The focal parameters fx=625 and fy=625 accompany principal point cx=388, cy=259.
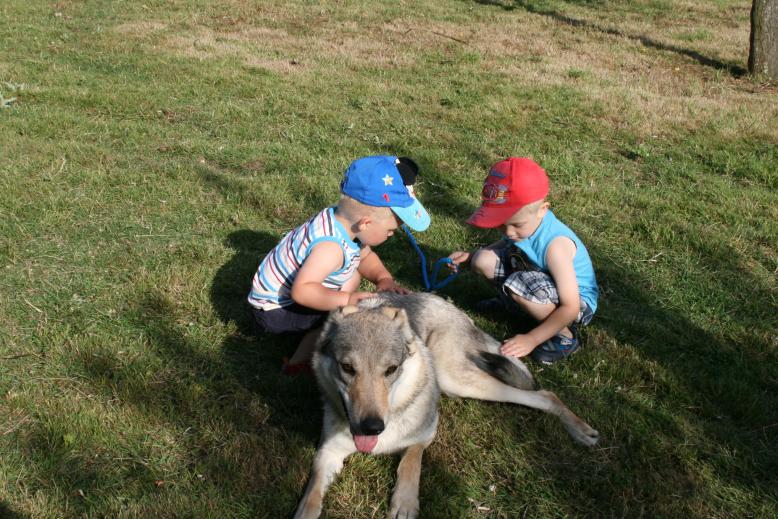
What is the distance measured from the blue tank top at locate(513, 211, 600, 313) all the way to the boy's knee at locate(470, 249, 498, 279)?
0.34 meters

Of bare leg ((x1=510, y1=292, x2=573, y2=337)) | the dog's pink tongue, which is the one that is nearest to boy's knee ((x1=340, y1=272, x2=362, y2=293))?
bare leg ((x1=510, y1=292, x2=573, y2=337))

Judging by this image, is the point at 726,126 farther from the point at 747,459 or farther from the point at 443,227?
the point at 747,459

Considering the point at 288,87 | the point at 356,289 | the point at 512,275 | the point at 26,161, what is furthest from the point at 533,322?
the point at 288,87

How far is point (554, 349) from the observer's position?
14.2 feet

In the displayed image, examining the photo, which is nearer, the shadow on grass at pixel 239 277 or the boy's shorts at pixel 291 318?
the boy's shorts at pixel 291 318

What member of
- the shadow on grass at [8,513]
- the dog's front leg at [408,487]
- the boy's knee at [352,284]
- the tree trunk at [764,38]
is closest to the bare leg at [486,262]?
the boy's knee at [352,284]

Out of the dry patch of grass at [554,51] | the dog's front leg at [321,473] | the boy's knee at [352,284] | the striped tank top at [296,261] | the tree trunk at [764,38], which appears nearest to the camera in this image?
the dog's front leg at [321,473]

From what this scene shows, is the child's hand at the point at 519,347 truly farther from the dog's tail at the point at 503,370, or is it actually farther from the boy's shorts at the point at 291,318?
the boy's shorts at the point at 291,318

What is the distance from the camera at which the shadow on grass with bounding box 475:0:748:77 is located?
12125 millimetres

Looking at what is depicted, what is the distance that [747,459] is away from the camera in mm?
3441

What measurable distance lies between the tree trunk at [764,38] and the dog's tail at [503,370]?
10233mm

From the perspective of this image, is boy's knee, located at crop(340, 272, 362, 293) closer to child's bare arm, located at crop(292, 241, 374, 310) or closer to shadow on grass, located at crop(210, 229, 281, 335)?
child's bare arm, located at crop(292, 241, 374, 310)

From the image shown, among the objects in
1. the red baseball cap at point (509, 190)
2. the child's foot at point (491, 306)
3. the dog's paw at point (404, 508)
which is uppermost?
the red baseball cap at point (509, 190)

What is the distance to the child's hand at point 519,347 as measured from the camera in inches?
161
